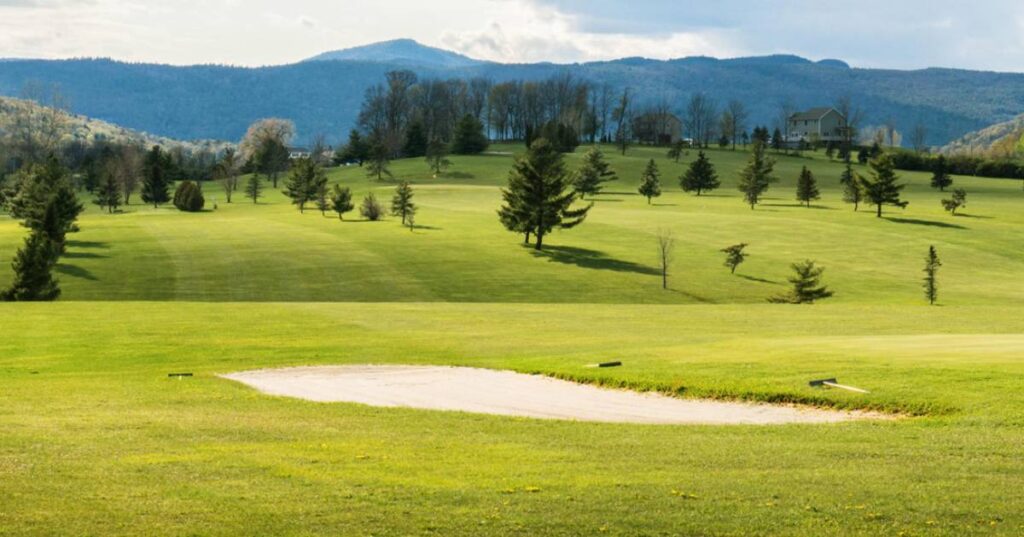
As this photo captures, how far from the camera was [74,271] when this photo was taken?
2953 inches

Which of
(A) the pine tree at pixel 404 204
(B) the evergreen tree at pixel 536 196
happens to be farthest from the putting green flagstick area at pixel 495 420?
(A) the pine tree at pixel 404 204

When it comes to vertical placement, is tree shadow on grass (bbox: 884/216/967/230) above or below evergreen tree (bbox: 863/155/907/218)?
below

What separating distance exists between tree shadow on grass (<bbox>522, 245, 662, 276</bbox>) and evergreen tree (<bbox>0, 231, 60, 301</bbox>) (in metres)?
39.1

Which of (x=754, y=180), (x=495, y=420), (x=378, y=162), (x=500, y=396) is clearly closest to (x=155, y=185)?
(x=378, y=162)

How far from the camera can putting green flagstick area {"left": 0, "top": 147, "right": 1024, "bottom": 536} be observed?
12.7 meters

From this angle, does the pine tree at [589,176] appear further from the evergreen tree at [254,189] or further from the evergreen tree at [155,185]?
the evergreen tree at [155,185]

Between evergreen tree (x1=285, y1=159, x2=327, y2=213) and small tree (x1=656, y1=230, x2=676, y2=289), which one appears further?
evergreen tree (x1=285, y1=159, x2=327, y2=213)

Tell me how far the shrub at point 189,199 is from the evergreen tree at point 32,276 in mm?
77656

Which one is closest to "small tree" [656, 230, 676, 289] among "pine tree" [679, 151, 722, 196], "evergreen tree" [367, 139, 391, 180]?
"pine tree" [679, 151, 722, 196]

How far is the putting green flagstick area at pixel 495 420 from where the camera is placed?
12703mm

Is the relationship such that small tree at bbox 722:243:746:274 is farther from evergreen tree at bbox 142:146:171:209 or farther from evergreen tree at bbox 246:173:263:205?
evergreen tree at bbox 142:146:171:209

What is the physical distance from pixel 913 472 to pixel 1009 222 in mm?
114569

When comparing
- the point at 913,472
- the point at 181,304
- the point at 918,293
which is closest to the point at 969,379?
the point at 913,472

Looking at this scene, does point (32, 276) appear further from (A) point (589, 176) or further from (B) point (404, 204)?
(A) point (589, 176)
